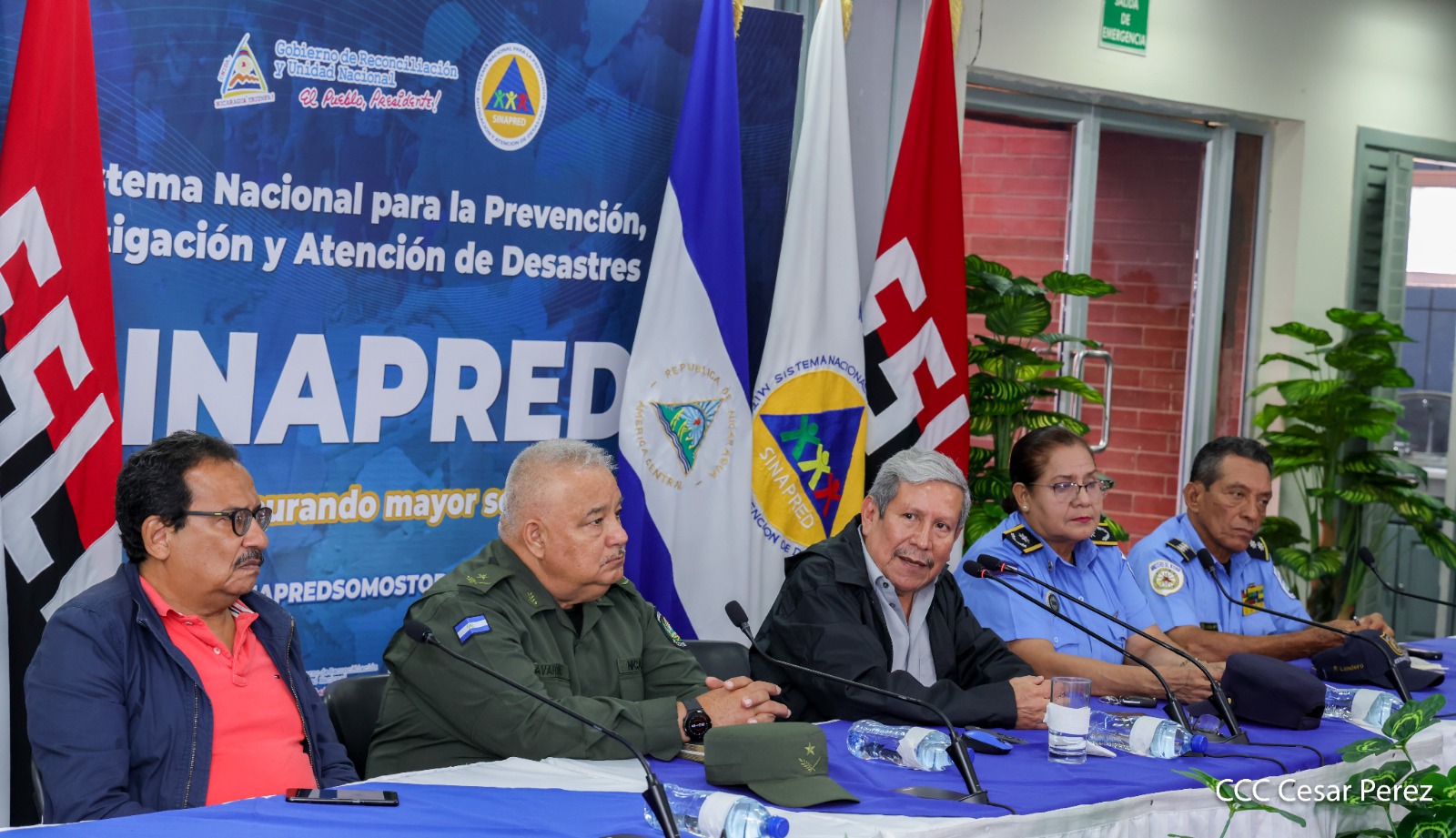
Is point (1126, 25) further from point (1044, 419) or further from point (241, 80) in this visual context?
point (241, 80)

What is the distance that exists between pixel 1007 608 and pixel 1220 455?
1.00 meters

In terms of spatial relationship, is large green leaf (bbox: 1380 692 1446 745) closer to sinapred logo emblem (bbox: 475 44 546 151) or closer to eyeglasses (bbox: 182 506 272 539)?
eyeglasses (bbox: 182 506 272 539)

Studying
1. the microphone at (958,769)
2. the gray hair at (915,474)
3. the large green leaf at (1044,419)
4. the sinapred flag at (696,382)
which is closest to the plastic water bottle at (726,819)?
the microphone at (958,769)

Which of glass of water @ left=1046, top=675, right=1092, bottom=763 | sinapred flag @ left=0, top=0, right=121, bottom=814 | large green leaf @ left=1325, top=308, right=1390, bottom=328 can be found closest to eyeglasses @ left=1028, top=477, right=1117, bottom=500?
glass of water @ left=1046, top=675, right=1092, bottom=763

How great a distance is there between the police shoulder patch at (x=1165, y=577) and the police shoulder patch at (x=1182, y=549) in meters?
0.05

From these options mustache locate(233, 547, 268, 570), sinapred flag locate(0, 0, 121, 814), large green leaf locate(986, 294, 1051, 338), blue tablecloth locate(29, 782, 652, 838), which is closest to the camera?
blue tablecloth locate(29, 782, 652, 838)

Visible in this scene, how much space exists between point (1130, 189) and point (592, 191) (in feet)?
9.62

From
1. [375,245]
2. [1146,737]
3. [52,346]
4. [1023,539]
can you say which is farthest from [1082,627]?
[52,346]

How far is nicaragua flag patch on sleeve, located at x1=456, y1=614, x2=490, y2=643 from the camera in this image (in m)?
2.50

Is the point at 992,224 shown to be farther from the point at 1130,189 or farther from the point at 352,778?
the point at 352,778

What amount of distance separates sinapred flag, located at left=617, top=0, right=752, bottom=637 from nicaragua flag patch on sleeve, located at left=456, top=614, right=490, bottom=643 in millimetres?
1430

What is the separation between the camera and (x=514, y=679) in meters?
2.48

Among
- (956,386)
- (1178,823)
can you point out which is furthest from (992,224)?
(1178,823)

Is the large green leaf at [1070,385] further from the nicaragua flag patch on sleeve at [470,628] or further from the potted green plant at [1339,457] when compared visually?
the nicaragua flag patch on sleeve at [470,628]
